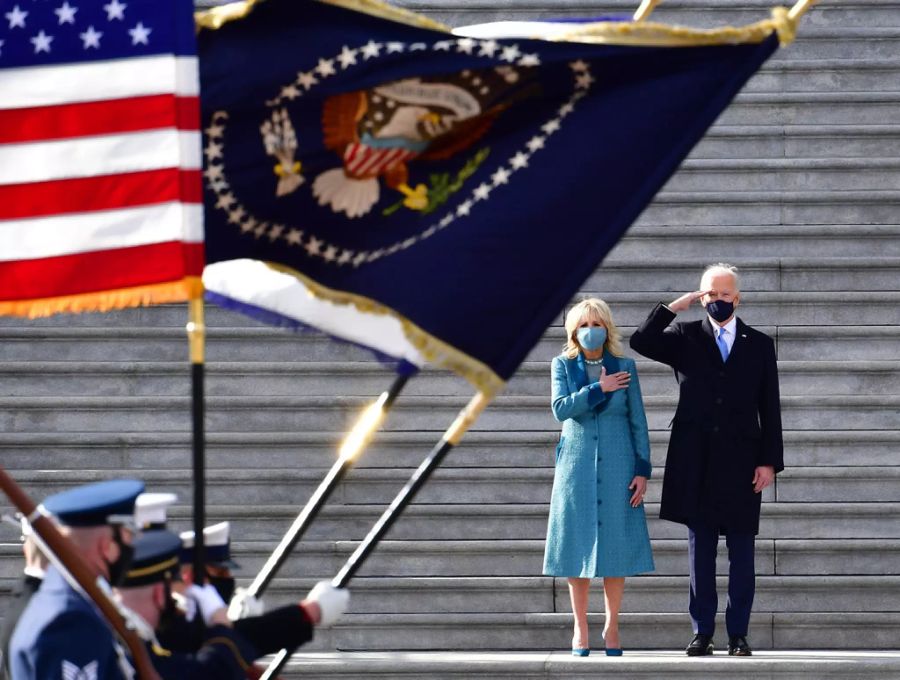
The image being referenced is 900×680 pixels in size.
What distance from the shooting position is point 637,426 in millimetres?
9211

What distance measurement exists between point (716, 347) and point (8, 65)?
4.54 m

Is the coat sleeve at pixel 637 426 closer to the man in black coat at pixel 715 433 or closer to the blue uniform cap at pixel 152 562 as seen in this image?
the man in black coat at pixel 715 433

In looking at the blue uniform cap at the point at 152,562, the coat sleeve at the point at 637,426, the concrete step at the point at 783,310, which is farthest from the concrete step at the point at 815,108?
the blue uniform cap at the point at 152,562

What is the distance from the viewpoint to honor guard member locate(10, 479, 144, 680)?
4.54 m

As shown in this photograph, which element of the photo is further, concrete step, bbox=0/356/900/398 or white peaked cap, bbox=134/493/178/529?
concrete step, bbox=0/356/900/398

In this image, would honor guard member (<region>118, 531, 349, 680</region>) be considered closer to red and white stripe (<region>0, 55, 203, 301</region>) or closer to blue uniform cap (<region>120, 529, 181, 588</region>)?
blue uniform cap (<region>120, 529, 181, 588</region>)

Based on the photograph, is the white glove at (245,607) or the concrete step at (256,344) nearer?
the white glove at (245,607)

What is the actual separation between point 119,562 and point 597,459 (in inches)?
181

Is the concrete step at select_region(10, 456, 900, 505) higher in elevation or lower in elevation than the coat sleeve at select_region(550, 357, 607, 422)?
lower

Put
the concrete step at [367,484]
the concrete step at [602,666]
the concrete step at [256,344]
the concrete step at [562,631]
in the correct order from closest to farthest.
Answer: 1. the concrete step at [602,666]
2. the concrete step at [562,631]
3. the concrete step at [367,484]
4. the concrete step at [256,344]

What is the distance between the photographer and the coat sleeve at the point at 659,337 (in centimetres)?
913

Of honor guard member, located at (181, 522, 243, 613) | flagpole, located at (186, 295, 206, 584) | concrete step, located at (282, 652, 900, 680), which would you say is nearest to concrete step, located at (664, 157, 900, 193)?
concrete step, located at (282, 652, 900, 680)

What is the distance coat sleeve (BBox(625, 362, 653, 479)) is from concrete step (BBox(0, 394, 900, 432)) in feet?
5.12

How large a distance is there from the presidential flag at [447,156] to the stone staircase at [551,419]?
12.3ft
